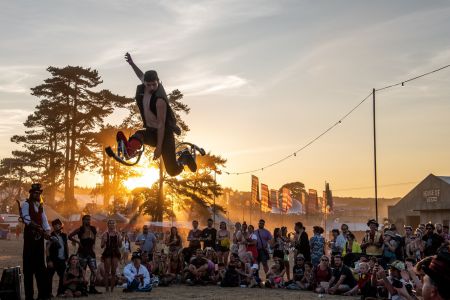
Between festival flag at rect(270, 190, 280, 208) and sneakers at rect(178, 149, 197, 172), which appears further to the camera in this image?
festival flag at rect(270, 190, 280, 208)

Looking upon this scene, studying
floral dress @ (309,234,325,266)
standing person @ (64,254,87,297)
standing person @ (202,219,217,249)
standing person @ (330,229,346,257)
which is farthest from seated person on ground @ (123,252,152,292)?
standing person @ (330,229,346,257)

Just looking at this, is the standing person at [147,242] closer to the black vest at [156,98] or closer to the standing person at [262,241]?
the standing person at [262,241]

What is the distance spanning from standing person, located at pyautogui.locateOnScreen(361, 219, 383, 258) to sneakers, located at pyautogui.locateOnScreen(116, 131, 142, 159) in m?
9.40

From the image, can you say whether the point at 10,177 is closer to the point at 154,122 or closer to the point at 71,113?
the point at 71,113

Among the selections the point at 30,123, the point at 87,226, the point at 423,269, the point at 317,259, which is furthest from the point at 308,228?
the point at 423,269

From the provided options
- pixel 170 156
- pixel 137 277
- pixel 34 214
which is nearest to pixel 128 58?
pixel 170 156

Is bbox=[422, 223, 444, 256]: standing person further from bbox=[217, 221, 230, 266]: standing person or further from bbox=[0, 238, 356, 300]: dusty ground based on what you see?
bbox=[217, 221, 230, 266]: standing person

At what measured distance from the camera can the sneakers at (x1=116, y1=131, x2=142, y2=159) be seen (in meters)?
8.59

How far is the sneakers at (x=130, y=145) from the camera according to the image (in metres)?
8.59

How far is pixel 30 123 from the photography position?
5169 cm

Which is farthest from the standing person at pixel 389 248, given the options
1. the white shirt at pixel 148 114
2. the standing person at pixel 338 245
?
the white shirt at pixel 148 114

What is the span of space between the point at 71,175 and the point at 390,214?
26.9m

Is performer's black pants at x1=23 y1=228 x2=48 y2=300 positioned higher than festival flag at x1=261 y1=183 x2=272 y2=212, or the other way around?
festival flag at x1=261 y1=183 x2=272 y2=212

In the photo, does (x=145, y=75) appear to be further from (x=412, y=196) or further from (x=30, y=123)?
(x=30, y=123)
